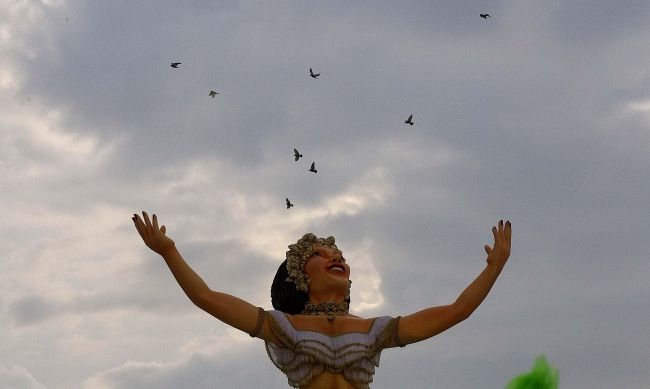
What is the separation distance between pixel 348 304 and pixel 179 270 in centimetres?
173

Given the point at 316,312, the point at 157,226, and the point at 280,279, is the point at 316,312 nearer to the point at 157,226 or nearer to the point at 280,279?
the point at 280,279

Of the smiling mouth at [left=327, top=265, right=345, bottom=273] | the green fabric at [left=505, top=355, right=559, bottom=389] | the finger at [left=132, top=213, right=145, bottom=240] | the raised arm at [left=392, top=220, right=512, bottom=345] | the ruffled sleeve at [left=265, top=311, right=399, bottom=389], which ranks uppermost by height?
the smiling mouth at [left=327, top=265, right=345, bottom=273]

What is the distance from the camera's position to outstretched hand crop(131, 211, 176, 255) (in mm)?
8445

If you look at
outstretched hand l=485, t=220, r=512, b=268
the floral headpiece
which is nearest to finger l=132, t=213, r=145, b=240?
the floral headpiece

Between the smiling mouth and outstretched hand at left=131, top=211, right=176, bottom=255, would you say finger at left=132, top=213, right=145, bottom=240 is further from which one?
the smiling mouth

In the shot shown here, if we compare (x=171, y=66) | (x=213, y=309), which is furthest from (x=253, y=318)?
(x=171, y=66)

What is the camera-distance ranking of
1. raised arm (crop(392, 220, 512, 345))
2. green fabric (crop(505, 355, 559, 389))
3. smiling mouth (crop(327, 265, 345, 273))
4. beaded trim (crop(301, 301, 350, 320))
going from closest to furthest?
green fabric (crop(505, 355, 559, 389)) → raised arm (crop(392, 220, 512, 345)) → beaded trim (crop(301, 301, 350, 320)) → smiling mouth (crop(327, 265, 345, 273))

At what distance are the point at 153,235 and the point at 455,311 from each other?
2.69 meters

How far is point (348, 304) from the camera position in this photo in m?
9.44

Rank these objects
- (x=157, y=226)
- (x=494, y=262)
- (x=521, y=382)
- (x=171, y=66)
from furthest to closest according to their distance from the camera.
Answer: (x=171, y=66) < (x=494, y=262) < (x=157, y=226) < (x=521, y=382)

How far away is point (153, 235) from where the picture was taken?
845cm

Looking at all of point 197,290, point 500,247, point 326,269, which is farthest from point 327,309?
point 500,247

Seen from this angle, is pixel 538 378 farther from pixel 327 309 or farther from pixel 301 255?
pixel 301 255

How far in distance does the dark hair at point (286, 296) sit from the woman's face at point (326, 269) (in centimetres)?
14
